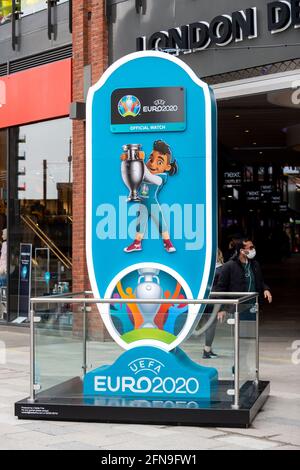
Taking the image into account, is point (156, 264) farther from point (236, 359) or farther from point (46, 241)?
point (46, 241)

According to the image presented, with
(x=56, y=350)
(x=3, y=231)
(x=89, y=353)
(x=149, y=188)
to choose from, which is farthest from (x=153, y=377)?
(x=3, y=231)

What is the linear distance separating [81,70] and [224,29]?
3671 millimetres

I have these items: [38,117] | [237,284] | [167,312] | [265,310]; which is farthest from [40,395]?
[265,310]

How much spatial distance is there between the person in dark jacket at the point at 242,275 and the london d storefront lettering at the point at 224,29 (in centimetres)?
331

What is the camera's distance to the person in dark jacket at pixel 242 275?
11.2 m

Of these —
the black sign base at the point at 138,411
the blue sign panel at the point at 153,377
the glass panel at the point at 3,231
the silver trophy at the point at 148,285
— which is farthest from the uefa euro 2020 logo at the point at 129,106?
the glass panel at the point at 3,231

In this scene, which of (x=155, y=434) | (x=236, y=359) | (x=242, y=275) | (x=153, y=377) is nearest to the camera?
(x=155, y=434)

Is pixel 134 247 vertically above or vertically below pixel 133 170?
below

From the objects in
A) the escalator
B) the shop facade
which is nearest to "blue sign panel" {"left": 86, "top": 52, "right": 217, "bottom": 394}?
the shop facade

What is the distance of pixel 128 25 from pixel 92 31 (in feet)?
3.12

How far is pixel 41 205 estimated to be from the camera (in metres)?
16.8

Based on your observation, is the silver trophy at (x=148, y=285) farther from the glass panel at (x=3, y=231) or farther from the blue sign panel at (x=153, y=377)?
the glass panel at (x=3, y=231)

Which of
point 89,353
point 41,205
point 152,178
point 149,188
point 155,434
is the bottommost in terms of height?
point 155,434

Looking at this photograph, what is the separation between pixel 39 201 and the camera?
1689cm
